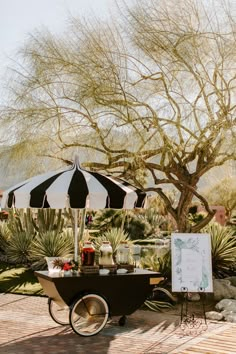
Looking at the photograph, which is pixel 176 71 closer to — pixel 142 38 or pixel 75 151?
pixel 142 38

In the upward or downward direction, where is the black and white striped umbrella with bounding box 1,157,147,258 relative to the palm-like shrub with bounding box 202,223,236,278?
upward

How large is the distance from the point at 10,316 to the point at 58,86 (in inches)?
242

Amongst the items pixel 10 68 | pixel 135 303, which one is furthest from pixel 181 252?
pixel 10 68

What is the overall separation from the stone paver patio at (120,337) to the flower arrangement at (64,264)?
956 mm

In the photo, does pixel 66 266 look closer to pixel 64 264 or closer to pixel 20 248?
pixel 64 264

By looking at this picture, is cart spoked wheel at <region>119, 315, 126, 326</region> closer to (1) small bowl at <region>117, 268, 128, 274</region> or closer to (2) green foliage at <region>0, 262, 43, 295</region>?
(1) small bowl at <region>117, 268, 128, 274</region>

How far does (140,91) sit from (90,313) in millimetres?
6584

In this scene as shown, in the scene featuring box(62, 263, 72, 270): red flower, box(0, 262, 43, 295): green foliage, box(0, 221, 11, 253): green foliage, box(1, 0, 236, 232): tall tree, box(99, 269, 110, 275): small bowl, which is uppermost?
box(1, 0, 236, 232): tall tree

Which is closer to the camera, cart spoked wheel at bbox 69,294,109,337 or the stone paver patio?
the stone paver patio

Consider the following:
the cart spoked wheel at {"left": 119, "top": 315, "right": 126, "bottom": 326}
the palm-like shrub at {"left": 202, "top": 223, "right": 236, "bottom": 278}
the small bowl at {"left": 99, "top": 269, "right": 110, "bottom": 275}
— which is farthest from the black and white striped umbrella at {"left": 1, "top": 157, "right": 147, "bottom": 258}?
the palm-like shrub at {"left": 202, "top": 223, "right": 236, "bottom": 278}

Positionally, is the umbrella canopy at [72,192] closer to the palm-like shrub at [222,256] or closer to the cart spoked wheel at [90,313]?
the cart spoked wheel at [90,313]

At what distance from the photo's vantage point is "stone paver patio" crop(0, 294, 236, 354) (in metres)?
7.14

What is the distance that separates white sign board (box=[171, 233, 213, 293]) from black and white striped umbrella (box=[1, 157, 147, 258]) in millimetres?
1140

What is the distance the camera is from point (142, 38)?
12.8 metres
